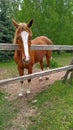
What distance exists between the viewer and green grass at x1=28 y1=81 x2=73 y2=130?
16.1 feet

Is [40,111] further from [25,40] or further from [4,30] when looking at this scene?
[4,30]

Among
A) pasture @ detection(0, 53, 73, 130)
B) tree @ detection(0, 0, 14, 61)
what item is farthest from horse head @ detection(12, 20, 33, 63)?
tree @ detection(0, 0, 14, 61)

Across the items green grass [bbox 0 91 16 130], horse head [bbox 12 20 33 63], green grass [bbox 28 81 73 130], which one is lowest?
green grass [bbox 0 91 16 130]

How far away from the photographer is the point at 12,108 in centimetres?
576

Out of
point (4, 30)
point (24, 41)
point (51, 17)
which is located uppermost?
point (24, 41)

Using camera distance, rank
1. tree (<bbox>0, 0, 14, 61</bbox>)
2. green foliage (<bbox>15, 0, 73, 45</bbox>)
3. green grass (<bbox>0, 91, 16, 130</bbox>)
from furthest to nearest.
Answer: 1. green foliage (<bbox>15, 0, 73, 45</bbox>)
2. tree (<bbox>0, 0, 14, 61</bbox>)
3. green grass (<bbox>0, 91, 16, 130</bbox>)

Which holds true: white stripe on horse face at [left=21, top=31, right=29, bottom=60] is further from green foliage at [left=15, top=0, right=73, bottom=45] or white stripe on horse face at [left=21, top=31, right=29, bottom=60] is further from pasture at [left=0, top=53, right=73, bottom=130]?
green foliage at [left=15, top=0, right=73, bottom=45]

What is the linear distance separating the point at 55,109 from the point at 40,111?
0.30 metres

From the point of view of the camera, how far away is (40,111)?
548 cm

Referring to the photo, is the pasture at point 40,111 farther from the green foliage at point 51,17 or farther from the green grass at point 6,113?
the green foliage at point 51,17

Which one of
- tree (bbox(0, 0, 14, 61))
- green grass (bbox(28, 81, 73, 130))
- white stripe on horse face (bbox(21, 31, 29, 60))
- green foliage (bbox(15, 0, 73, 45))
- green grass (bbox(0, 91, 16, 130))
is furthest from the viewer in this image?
green foliage (bbox(15, 0, 73, 45))

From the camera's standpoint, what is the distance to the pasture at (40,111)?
16.3 feet

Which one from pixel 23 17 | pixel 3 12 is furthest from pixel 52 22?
pixel 3 12

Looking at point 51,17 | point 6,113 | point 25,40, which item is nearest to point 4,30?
point 51,17
